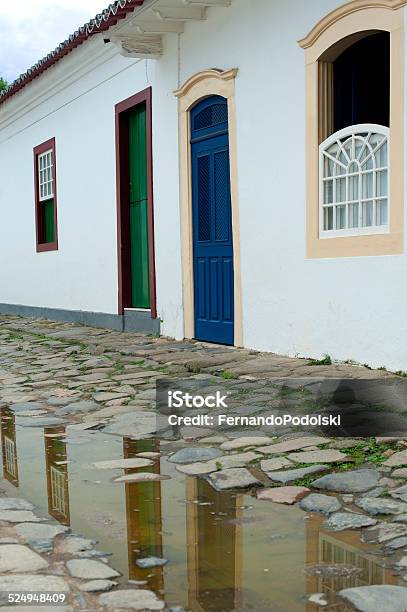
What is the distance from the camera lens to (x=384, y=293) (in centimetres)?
585

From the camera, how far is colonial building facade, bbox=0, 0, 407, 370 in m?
6.02

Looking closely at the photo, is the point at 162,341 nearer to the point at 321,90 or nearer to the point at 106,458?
the point at 321,90

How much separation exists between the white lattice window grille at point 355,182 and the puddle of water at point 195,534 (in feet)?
9.16

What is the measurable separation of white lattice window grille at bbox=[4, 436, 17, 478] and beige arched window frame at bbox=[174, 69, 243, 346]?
3378 mm

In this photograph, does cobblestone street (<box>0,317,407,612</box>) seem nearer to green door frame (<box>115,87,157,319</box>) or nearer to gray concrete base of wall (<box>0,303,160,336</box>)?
gray concrete base of wall (<box>0,303,160,336</box>)

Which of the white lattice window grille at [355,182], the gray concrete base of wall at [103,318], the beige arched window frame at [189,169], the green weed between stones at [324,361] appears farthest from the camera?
the gray concrete base of wall at [103,318]

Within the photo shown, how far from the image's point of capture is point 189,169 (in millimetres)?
8484

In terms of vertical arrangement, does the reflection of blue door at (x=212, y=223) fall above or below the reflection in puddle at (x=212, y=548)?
above

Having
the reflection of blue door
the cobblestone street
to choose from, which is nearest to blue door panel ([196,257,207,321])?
the reflection of blue door

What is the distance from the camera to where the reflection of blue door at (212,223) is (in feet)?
25.9

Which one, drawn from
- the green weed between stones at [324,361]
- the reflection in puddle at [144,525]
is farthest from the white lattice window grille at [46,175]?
the reflection in puddle at [144,525]

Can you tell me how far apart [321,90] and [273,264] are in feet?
5.03

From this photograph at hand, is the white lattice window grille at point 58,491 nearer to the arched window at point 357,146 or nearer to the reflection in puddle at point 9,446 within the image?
the reflection in puddle at point 9,446

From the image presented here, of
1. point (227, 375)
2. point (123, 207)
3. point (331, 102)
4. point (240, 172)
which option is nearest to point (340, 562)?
point (227, 375)
